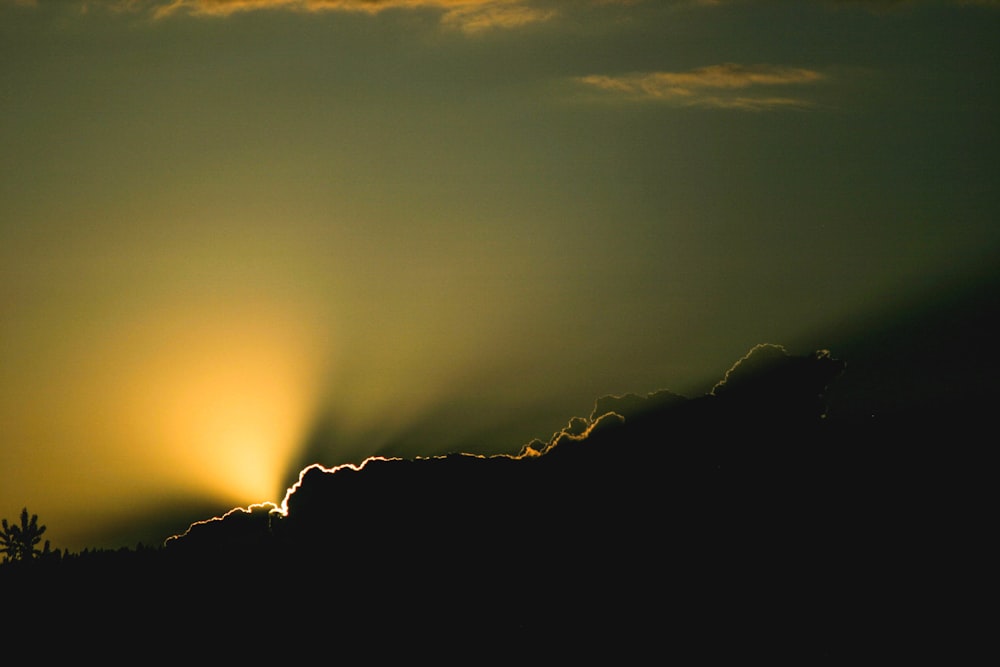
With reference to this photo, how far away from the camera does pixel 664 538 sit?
408 feet

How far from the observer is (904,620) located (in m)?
89.2

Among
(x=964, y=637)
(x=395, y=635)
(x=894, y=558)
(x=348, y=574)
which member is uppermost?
(x=348, y=574)

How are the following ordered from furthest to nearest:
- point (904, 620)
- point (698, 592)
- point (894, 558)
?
1. point (698, 592)
2. point (894, 558)
3. point (904, 620)

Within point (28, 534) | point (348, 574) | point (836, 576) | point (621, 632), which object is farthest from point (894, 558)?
point (28, 534)

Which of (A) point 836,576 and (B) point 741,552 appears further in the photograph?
(B) point 741,552

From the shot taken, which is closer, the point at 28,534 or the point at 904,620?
the point at 904,620

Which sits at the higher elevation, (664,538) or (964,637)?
(664,538)

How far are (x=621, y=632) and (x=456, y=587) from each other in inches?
748

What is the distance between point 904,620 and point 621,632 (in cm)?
2072

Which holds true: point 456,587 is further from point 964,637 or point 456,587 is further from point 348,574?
point 964,637

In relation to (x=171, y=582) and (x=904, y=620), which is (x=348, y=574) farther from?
(x=904, y=620)

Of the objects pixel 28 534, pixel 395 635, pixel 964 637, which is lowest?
pixel 964 637

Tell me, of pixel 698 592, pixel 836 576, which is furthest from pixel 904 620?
pixel 698 592

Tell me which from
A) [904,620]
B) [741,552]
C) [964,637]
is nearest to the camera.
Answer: [964,637]
